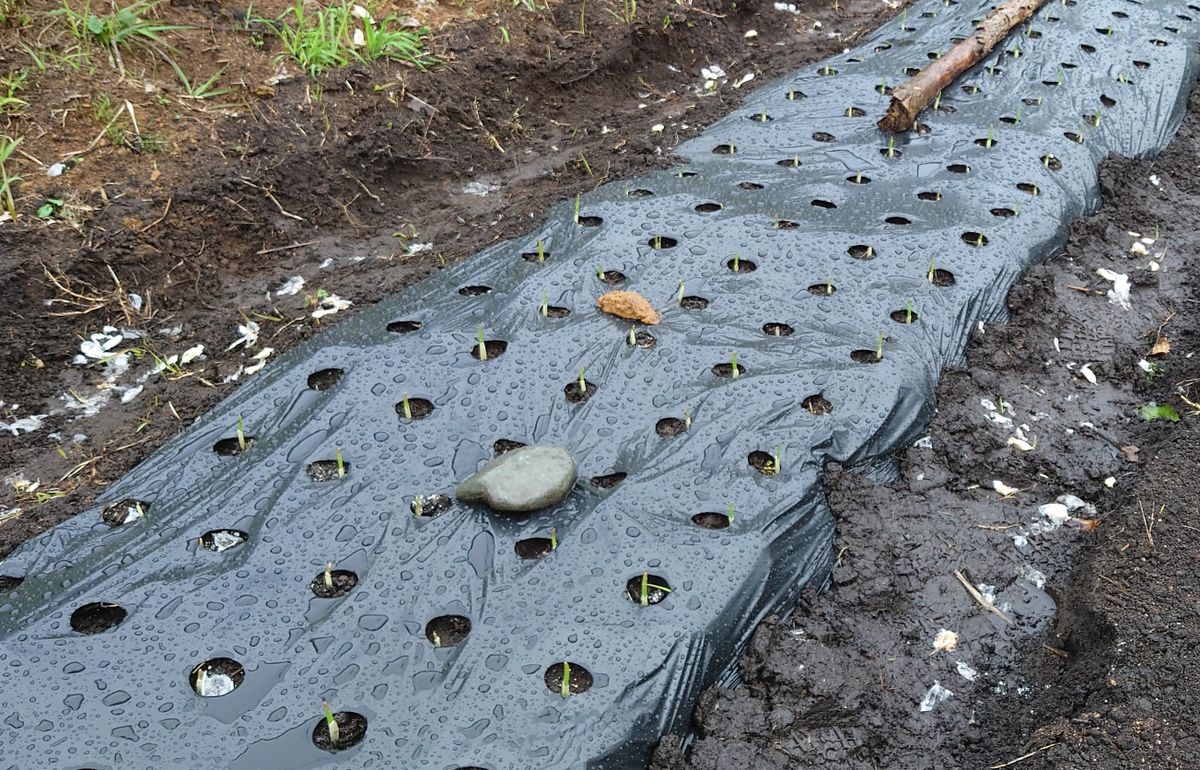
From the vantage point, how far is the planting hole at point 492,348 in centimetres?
272

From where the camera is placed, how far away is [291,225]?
365cm

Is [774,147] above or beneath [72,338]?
above

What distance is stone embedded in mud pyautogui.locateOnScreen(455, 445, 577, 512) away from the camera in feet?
7.15

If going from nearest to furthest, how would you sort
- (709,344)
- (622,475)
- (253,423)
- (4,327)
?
(622,475), (253,423), (709,344), (4,327)

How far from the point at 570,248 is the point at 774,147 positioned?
4.02ft

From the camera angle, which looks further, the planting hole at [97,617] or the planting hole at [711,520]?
the planting hole at [711,520]

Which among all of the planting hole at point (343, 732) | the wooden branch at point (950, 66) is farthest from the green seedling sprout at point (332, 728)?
the wooden branch at point (950, 66)

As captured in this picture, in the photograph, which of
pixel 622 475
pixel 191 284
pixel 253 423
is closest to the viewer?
pixel 622 475

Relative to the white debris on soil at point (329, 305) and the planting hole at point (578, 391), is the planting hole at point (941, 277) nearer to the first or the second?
the planting hole at point (578, 391)

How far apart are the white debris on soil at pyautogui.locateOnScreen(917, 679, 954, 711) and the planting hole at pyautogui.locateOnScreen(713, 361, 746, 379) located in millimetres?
1011

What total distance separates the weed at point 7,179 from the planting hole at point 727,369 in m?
2.59

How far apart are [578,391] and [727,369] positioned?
464mm

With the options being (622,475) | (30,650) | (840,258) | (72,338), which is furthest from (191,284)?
(840,258)

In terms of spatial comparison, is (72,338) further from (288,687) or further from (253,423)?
(288,687)
